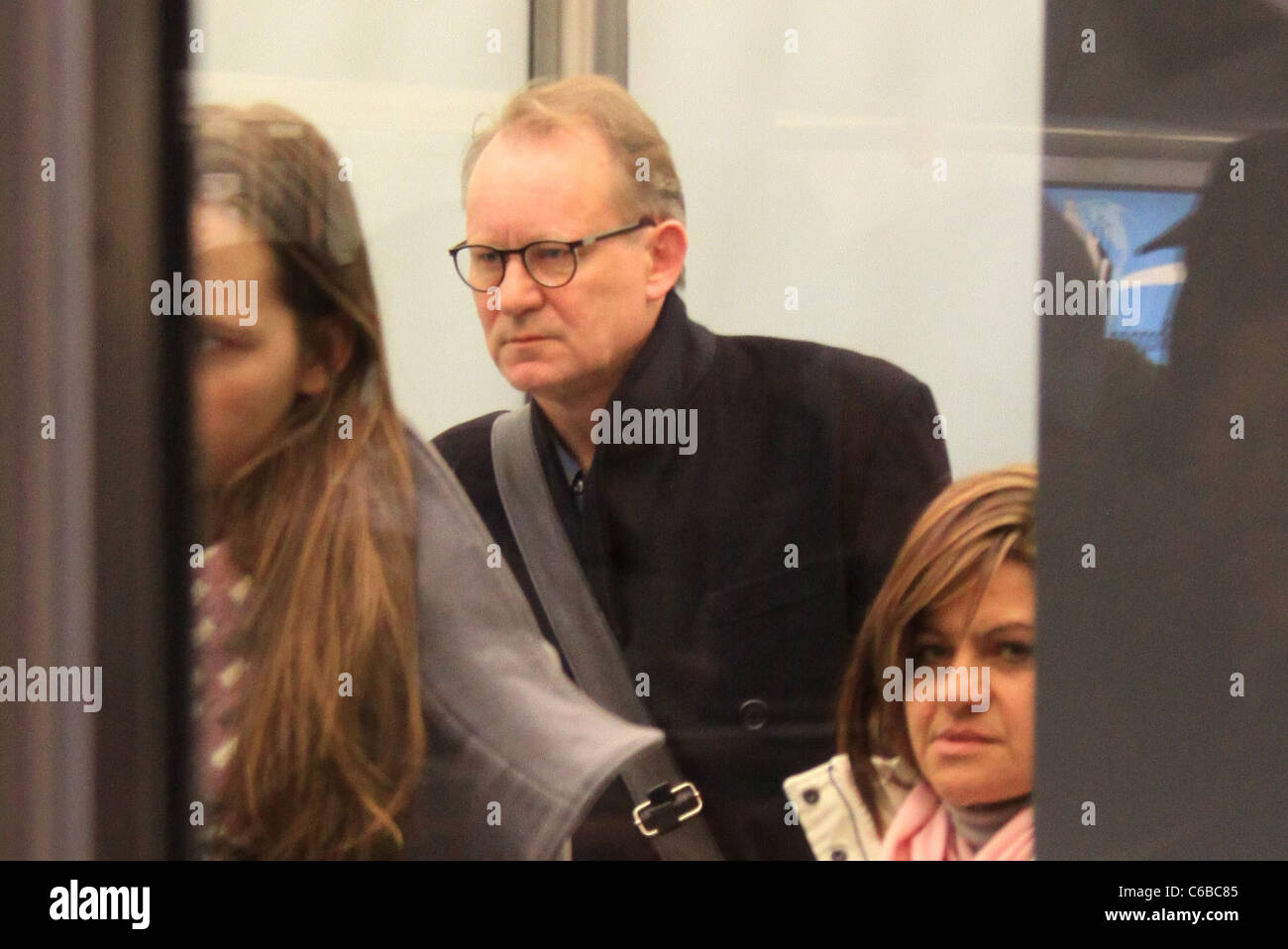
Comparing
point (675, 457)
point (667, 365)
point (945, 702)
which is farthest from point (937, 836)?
point (667, 365)

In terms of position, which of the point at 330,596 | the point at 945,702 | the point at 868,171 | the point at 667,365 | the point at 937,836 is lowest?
the point at 937,836

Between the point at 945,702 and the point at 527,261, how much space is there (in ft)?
2.67

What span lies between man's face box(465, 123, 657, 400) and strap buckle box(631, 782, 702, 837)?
0.53 meters

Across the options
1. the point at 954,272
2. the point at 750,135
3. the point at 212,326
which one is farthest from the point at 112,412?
the point at 954,272

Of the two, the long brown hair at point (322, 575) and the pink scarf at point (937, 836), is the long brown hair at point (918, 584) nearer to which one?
the pink scarf at point (937, 836)

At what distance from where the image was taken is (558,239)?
1.69m

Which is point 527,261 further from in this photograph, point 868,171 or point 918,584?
point 918,584

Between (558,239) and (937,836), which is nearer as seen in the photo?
(558,239)

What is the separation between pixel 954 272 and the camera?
1748 mm

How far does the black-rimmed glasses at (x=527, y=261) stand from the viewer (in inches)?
66.7

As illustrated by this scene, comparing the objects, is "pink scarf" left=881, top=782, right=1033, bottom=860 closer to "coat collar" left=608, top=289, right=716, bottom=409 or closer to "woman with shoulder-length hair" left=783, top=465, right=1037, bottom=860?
"woman with shoulder-length hair" left=783, top=465, right=1037, bottom=860
